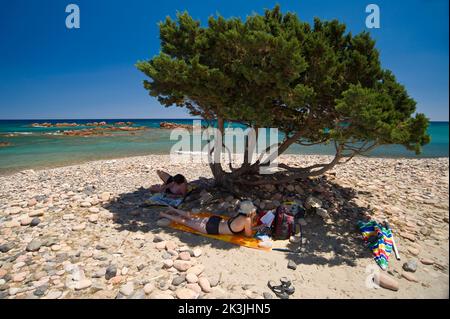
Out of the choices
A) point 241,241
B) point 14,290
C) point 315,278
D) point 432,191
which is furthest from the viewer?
point 432,191

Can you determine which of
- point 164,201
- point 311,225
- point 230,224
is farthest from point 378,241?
point 164,201

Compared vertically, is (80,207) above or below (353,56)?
below

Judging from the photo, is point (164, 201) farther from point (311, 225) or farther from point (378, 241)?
point (378, 241)

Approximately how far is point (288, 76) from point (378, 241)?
3849 millimetres

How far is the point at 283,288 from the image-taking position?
393 cm

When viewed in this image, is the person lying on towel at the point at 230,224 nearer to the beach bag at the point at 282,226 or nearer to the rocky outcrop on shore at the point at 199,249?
the rocky outcrop on shore at the point at 199,249

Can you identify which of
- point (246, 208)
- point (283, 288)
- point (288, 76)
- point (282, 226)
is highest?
point (288, 76)

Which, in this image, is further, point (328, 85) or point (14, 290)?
point (328, 85)
